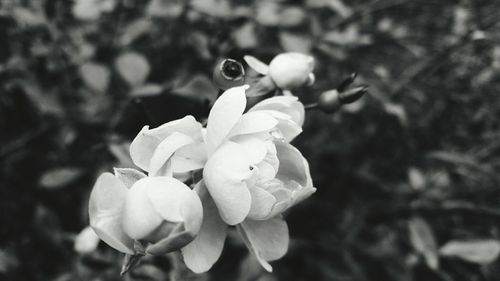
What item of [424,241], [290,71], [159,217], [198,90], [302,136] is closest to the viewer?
[159,217]

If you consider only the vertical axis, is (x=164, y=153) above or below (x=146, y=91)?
above

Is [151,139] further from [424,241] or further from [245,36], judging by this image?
[424,241]

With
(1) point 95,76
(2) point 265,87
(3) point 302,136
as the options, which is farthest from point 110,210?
(3) point 302,136

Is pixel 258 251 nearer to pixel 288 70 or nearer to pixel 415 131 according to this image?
pixel 288 70

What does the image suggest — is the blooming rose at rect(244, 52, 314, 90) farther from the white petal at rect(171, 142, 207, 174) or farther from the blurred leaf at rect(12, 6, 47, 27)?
the blurred leaf at rect(12, 6, 47, 27)

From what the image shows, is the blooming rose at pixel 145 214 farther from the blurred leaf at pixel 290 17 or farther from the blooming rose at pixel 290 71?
the blurred leaf at pixel 290 17

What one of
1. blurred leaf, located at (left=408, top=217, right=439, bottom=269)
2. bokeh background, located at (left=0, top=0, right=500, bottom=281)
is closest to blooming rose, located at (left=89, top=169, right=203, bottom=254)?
bokeh background, located at (left=0, top=0, right=500, bottom=281)
